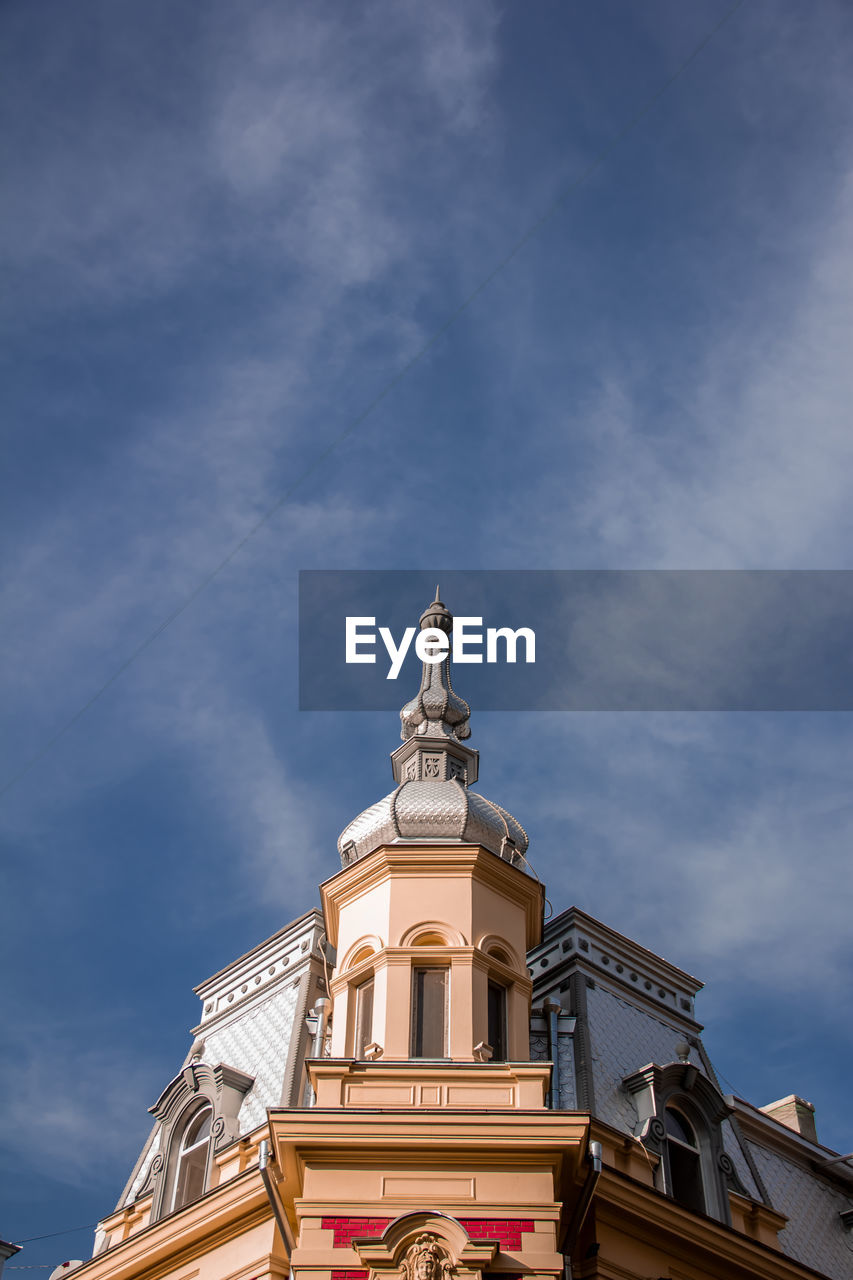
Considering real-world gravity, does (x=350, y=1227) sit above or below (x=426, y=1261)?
above

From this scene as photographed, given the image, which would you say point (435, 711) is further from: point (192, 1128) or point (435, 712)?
point (192, 1128)

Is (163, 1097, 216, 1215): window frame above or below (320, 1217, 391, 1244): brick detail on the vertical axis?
above

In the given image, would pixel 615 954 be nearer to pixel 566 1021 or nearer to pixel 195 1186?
pixel 566 1021

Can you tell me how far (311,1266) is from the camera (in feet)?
58.6

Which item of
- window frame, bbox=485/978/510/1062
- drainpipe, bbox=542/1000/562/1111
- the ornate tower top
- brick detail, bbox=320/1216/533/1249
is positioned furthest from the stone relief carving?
the ornate tower top

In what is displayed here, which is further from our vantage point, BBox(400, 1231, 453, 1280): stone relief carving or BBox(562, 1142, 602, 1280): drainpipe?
BBox(562, 1142, 602, 1280): drainpipe

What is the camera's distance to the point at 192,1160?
23938 millimetres

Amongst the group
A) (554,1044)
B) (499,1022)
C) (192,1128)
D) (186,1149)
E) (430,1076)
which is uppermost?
(554,1044)

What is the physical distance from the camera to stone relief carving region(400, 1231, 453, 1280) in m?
17.5

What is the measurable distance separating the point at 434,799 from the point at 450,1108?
6667mm

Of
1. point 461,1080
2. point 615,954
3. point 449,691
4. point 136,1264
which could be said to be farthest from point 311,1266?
point 449,691

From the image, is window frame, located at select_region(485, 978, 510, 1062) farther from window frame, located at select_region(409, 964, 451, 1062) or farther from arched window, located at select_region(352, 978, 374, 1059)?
arched window, located at select_region(352, 978, 374, 1059)

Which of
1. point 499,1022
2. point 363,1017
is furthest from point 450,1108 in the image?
point 363,1017

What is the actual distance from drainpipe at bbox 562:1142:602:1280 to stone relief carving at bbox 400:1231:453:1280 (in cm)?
213
